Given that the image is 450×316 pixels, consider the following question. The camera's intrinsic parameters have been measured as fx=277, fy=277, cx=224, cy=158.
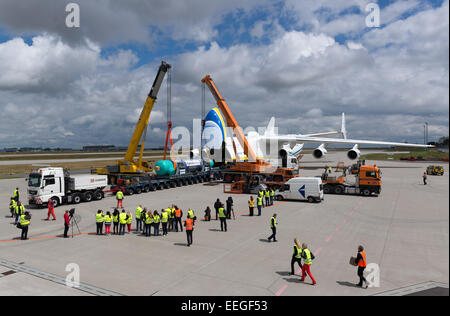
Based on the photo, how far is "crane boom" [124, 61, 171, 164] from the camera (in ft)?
98.4

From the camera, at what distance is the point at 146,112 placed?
30.7m

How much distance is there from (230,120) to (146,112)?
34.5 feet

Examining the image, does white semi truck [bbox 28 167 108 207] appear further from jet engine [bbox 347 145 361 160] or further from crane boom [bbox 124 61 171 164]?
jet engine [bbox 347 145 361 160]

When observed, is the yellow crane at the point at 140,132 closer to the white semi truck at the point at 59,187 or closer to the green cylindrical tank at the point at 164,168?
the green cylindrical tank at the point at 164,168

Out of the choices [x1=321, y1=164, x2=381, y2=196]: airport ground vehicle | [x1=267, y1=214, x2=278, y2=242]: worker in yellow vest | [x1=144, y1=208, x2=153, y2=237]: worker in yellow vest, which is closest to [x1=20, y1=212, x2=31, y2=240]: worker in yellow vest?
[x1=144, y1=208, x2=153, y2=237]: worker in yellow vest

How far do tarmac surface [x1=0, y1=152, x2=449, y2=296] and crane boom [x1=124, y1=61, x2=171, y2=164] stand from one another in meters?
12.7

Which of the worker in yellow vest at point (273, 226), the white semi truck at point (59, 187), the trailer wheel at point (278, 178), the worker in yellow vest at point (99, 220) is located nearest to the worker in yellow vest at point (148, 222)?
the worker in yellow vest at point (99, 220)

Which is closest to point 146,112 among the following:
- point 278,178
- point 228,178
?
point 228,178

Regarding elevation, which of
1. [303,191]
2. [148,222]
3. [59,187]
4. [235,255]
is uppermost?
[59,187]

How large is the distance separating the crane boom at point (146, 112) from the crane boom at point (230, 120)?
8410mm

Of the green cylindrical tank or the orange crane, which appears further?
the green cylindrical tank

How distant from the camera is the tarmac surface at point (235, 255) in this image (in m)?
8.95

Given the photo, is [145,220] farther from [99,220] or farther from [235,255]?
[235,255]
